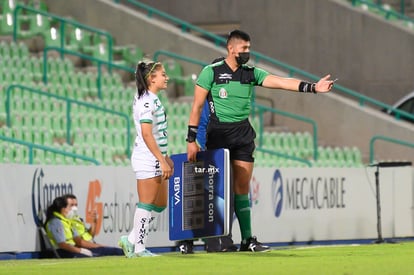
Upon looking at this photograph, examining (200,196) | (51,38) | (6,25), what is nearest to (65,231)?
(200,196)

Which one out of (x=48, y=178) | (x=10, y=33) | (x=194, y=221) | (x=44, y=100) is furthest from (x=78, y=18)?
(x=194, y=221)

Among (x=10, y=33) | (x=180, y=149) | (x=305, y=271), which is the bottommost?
(x=305, y=271)

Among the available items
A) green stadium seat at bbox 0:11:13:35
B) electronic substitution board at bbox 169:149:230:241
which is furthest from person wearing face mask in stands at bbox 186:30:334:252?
green stadium seat at bbox 0:11:13:35

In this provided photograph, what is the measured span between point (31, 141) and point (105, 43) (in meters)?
6.74

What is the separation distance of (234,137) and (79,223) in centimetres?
425

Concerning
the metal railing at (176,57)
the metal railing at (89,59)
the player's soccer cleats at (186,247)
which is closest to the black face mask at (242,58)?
the player's soccer cleats at (186,247)

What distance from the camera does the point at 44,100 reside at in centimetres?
2175

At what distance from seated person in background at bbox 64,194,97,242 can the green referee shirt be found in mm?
3870

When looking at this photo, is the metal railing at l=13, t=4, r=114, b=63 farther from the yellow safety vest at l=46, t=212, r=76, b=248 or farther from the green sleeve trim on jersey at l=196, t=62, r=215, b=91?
the green sleeve trim on jersey at l=196, t=62, r=215, b=91

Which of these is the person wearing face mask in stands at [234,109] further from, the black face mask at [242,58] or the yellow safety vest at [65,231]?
the yellow safety vest at [65,231]

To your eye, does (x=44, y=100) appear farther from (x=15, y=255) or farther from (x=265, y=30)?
(x=265, y=30)

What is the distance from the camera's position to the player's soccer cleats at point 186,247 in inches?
581

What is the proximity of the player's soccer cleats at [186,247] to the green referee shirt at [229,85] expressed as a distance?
4.30ft

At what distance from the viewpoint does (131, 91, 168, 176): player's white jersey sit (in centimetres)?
1391
